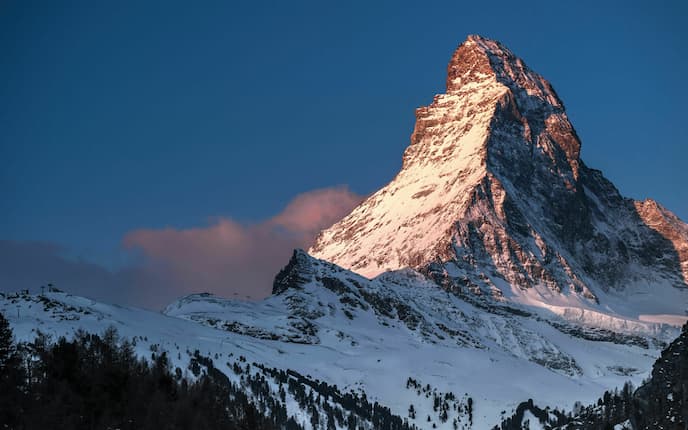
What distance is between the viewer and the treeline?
5640 inches

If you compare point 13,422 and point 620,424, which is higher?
point 620,424

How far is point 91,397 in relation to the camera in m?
161

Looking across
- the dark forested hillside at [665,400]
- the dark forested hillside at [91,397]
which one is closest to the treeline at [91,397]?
the dark forested hillside at [91,397]

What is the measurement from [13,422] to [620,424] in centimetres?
11024

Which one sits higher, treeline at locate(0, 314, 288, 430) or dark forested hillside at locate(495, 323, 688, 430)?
dark forested hillside at locate(495, 323, 688, 430)

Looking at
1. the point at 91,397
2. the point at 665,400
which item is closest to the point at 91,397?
the point at 91,397

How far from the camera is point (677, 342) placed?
649 feet

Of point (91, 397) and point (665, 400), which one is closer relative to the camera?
point (91, 397)

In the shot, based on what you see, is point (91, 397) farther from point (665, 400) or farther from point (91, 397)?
point (665, 400)

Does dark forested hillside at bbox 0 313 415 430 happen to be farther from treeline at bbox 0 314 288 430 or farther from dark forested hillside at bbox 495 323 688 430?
dark forested hillside at bbox 495 323 688 430

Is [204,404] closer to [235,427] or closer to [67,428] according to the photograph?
[235,427]

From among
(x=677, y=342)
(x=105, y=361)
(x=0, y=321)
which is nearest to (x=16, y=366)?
(x=0, y=321)

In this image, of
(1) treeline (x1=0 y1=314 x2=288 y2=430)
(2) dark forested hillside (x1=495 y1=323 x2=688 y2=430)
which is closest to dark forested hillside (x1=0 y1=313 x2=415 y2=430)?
(1) treeline (x1=0 y1=314 x2=288 y2=430)

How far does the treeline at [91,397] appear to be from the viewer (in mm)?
143250
